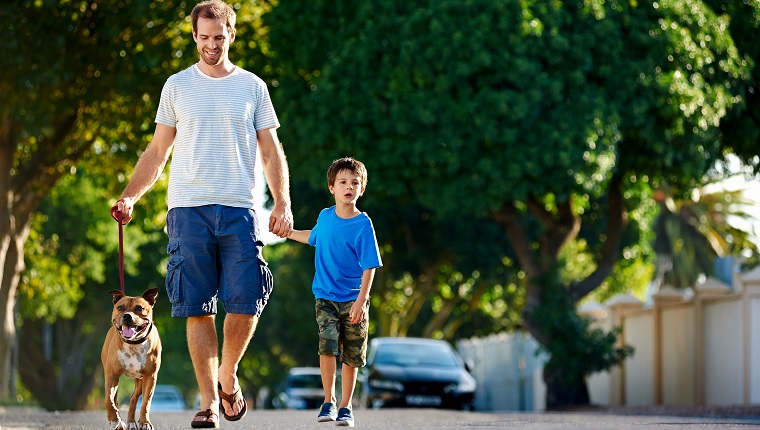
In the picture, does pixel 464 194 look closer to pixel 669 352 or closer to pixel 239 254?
→ pixel 669 352

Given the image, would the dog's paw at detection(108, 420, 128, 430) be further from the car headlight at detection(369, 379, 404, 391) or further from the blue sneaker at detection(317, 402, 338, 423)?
the car headlight at detection(369, 379, 404, 391)

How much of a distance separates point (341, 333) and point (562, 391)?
15.3m

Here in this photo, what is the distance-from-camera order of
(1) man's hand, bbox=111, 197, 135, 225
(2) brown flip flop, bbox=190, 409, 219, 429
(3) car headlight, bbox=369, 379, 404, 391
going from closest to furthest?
(1) man's hand, bbox=111, 197, 135, 225
(2) brown flip flop, bbox=190, 409, 219, 429
(3) car headlight, bbox=369, 379, 404, 391

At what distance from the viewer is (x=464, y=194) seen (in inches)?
845

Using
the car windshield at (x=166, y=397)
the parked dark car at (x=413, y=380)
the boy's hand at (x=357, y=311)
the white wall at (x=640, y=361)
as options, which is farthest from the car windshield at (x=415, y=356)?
the car windshield at (x=166, y=397)

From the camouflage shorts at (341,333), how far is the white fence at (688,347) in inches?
432

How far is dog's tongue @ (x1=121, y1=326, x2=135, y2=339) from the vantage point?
728 centimetres

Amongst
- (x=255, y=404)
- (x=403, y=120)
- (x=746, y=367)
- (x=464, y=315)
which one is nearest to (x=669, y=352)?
(x=746, y=367)

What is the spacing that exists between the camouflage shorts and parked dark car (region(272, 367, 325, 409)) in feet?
61.7

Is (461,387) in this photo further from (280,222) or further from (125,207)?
(125,207)

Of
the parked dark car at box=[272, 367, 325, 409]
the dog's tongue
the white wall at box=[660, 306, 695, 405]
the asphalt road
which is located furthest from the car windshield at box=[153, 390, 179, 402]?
the dog's tongue

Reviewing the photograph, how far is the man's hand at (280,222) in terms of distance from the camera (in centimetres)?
761

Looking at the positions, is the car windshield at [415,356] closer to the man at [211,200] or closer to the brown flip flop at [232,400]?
the brown flip flop at [232,400]

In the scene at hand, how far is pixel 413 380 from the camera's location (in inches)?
836
